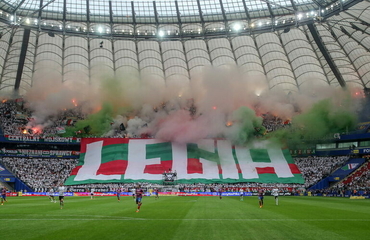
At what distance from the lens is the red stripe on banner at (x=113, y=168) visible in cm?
6969

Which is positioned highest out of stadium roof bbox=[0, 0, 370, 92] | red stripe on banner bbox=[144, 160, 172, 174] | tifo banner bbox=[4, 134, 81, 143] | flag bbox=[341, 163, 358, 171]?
stadium roof bbox=[0, 0, 370, 92]

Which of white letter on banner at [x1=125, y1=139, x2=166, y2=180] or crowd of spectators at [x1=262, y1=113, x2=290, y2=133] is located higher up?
crowd of spectators at [x1=262, y1=113, x2=290, y2=133]

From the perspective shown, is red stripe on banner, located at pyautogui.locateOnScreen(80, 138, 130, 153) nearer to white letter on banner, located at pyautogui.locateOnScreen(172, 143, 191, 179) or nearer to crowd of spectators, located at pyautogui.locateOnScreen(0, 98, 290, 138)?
crowd of spectators, located at pyautogui.locateOnScreen(0, 98, 290, 138)

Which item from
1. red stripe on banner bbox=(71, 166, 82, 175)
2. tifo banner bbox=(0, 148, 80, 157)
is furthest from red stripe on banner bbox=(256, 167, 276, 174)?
tifo banner bbox=(0, 148, 80, 157)

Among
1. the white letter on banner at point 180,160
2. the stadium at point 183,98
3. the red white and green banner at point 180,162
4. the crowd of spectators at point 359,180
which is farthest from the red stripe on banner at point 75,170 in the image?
the crowd of spectators at point 359,180

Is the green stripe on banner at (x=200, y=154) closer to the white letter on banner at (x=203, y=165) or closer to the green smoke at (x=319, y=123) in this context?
the white letter on banner at (x=203, y=165)

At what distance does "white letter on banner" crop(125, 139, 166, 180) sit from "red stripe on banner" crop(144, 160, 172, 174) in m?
0.80

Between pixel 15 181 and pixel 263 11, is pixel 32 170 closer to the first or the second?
pixel 15 181

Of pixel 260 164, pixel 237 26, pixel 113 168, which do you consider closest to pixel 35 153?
pixel 113 168

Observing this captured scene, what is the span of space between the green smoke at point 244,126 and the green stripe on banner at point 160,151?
13.5 metres

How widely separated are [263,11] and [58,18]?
3825cm

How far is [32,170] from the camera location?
70.6 m

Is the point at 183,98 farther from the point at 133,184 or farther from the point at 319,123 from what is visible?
the point at 319,123

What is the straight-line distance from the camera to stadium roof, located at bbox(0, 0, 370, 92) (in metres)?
65.3
